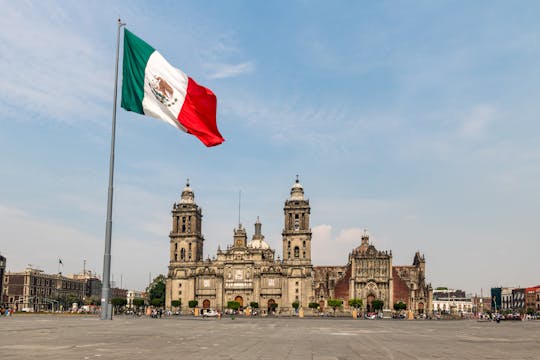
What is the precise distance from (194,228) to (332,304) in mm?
36055

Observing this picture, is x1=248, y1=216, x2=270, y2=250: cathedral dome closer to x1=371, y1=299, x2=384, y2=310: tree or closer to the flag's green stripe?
x1=371, y1=299, x2=384, y2=310: tree

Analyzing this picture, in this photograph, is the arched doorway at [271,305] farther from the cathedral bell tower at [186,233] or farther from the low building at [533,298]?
the low building at [533,298]

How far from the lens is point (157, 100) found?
72.0 feet

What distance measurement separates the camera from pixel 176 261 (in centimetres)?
13538

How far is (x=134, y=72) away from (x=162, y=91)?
1288mm

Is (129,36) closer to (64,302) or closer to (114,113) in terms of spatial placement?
(114,113)

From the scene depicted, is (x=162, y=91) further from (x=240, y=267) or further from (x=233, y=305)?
(x=240, y=267)

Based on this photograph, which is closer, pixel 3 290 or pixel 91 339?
pixel 91 339

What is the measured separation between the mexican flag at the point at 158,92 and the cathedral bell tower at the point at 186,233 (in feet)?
373

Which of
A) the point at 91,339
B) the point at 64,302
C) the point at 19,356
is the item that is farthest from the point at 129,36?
the point at 64,302

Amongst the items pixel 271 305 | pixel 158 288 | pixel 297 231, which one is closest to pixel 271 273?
pixel 271 305

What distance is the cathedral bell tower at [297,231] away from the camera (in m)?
128

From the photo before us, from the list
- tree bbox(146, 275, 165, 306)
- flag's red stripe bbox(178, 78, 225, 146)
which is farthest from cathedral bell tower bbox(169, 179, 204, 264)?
flag's red stripe bbox(178, 78, 225, 146)

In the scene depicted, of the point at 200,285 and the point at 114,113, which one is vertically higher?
the point at 114,113
